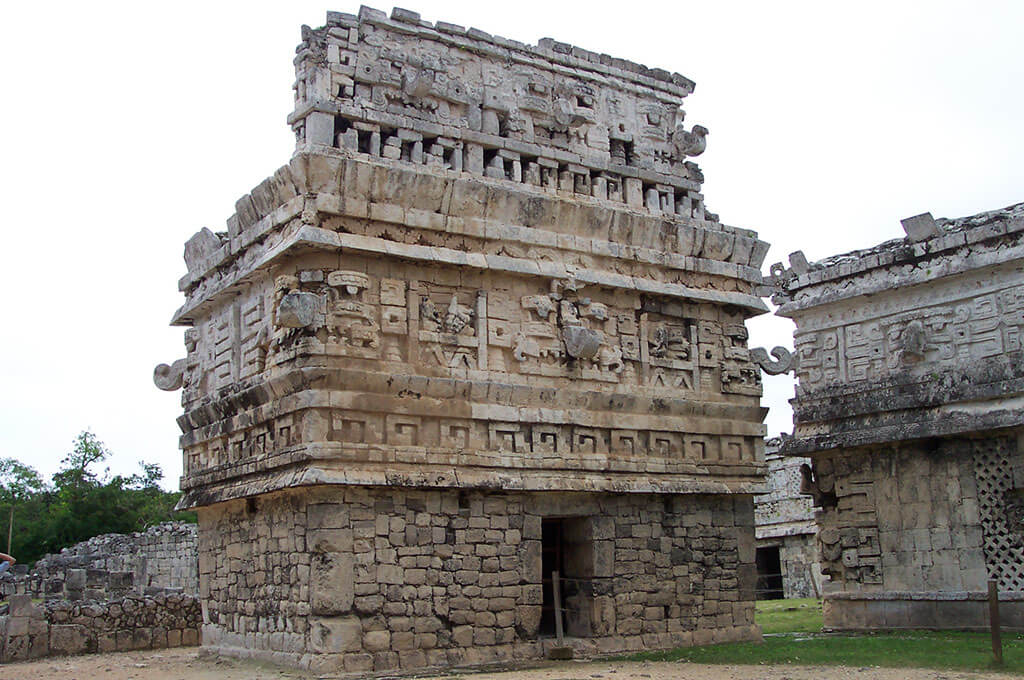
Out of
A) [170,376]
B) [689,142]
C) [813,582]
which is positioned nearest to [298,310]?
[170,376]

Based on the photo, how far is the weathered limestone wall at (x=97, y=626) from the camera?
13.6 m

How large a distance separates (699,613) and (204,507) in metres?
6.19

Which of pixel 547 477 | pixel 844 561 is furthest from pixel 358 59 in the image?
pixel 844 561

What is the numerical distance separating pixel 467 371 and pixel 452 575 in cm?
219

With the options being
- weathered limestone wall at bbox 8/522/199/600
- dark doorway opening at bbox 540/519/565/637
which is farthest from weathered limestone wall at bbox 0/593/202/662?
weathered limestone wall at bbox 8/522/199/600

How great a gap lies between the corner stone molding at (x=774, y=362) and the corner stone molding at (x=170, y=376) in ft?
25.0

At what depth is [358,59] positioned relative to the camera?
1174 cm

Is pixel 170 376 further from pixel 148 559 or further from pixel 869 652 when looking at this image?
pixel 148 559

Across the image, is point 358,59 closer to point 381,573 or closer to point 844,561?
point 381,573

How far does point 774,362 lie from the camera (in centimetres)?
Result: 1414

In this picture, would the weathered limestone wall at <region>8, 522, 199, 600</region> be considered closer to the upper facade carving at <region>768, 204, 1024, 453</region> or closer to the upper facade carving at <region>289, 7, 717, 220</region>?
the upper facade carving at <region>289, 7, 717, 220</region>

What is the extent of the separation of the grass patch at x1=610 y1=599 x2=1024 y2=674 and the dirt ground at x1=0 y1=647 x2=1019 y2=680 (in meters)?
0.46

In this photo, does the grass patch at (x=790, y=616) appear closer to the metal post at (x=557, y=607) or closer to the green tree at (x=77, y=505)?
the metal post at (x=557, y=607)

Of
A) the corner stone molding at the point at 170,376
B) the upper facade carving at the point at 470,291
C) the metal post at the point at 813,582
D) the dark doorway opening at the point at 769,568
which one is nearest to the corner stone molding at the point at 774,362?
the upper facade carving at the point at 470,291
